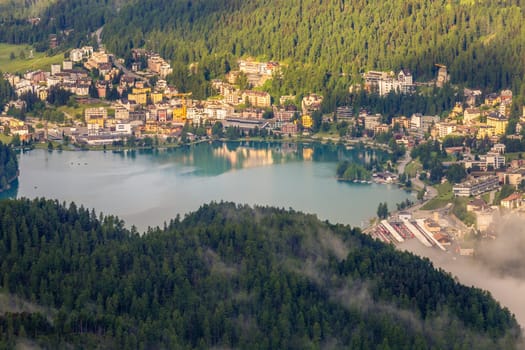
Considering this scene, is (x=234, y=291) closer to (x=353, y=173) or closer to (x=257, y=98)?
(x=353, y=173)

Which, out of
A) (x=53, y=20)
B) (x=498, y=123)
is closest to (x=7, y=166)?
(x=498, y=123)

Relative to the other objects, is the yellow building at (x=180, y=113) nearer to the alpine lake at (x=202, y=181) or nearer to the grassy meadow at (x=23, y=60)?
the alpine lake at (x=202, y=181)

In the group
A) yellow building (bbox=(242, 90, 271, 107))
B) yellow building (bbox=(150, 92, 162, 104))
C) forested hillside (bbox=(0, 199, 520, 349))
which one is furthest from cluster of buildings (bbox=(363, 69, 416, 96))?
forested hillside (bbox=(0, 199, 520, 349))

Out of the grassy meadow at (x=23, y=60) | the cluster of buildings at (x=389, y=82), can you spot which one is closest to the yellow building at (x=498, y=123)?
the cluster of buildings at (x=389, y=82)

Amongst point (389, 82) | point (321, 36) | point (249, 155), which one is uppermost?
point (321, 36)

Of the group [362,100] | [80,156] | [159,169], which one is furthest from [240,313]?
[362,100]

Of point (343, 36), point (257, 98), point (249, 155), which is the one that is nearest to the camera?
point (249, 155)

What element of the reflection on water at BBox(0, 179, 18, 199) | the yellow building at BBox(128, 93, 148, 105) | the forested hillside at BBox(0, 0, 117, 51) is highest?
the forested hillside at BBox(0, 0, 117, 51)

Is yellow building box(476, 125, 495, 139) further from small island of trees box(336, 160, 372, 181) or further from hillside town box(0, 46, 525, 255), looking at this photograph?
small island of trees box(336, 160, 372, 181)
